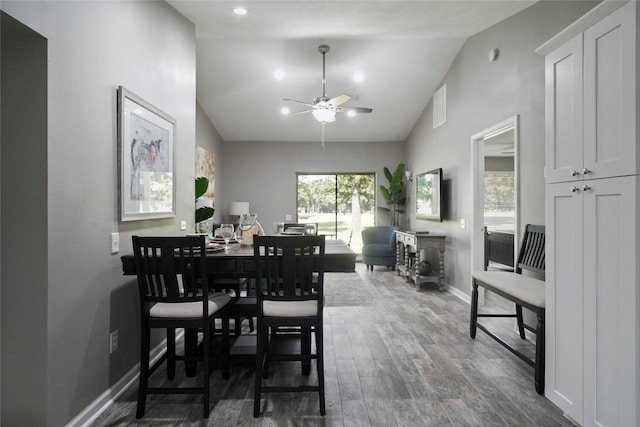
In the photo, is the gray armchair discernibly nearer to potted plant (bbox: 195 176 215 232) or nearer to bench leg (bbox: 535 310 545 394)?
potted plant (bbox: 195 176 215 232)

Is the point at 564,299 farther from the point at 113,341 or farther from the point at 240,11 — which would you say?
the point at 240,11

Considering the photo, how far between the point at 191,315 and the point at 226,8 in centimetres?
283

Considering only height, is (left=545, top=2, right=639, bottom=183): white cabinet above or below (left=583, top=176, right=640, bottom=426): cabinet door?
above

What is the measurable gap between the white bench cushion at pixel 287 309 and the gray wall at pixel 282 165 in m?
5.91

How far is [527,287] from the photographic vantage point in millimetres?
2648

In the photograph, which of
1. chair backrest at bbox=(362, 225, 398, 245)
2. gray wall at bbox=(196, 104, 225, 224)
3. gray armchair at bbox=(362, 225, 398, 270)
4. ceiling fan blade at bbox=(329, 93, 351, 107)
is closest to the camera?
ceiling fan blade at bbox=(329, 93, 351, 107)

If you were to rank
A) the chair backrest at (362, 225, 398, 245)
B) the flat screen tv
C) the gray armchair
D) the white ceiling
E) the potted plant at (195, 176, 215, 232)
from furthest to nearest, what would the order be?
the chair backrest at (362, 225, 398, 245)
the gray armchair
the flat screen tv
the potted plant at (195, 176, 215, 232)
the white ceiling

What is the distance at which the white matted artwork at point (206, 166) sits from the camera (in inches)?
245

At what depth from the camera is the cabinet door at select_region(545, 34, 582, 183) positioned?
1916 millimetres

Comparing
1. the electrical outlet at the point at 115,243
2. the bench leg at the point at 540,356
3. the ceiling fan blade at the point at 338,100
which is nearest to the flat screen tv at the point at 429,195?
the ceiling fan blade at the point at 338,100

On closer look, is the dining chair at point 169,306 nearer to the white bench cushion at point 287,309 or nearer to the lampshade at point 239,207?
the white bench cushion at point 287,309

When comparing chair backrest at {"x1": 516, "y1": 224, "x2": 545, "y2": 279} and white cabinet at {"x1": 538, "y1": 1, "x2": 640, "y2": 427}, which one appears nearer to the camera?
white cabinet at {"x1": 538, "y1": 1, "x2": 640, "y2": 427}

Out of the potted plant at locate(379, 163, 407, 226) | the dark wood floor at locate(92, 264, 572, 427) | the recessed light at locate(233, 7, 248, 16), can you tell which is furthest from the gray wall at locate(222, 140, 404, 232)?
the dark wood floor at locate(92, 264, 572, 427)

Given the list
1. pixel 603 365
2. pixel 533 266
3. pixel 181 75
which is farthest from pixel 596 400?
pixel 181 75
